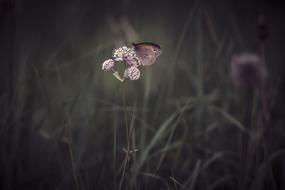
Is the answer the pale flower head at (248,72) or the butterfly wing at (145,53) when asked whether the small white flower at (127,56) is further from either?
the pale flower head at (248,72)

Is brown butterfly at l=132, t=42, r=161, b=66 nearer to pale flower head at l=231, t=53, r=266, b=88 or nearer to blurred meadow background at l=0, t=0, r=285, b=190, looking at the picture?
blurred meadow background at l=0, t=0, r=285, b=190

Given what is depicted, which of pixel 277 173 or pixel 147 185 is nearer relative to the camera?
pixel 147 185

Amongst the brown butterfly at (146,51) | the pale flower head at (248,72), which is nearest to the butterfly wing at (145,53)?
the brown butterfly at (146,51)

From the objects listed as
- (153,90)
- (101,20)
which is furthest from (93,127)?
(101,20)

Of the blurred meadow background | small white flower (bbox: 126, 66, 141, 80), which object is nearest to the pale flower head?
the blurred meadow background

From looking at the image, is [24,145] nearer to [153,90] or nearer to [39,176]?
[39,176]

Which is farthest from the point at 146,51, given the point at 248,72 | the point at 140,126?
the point at 140,126

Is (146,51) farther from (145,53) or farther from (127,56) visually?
(127,56)
